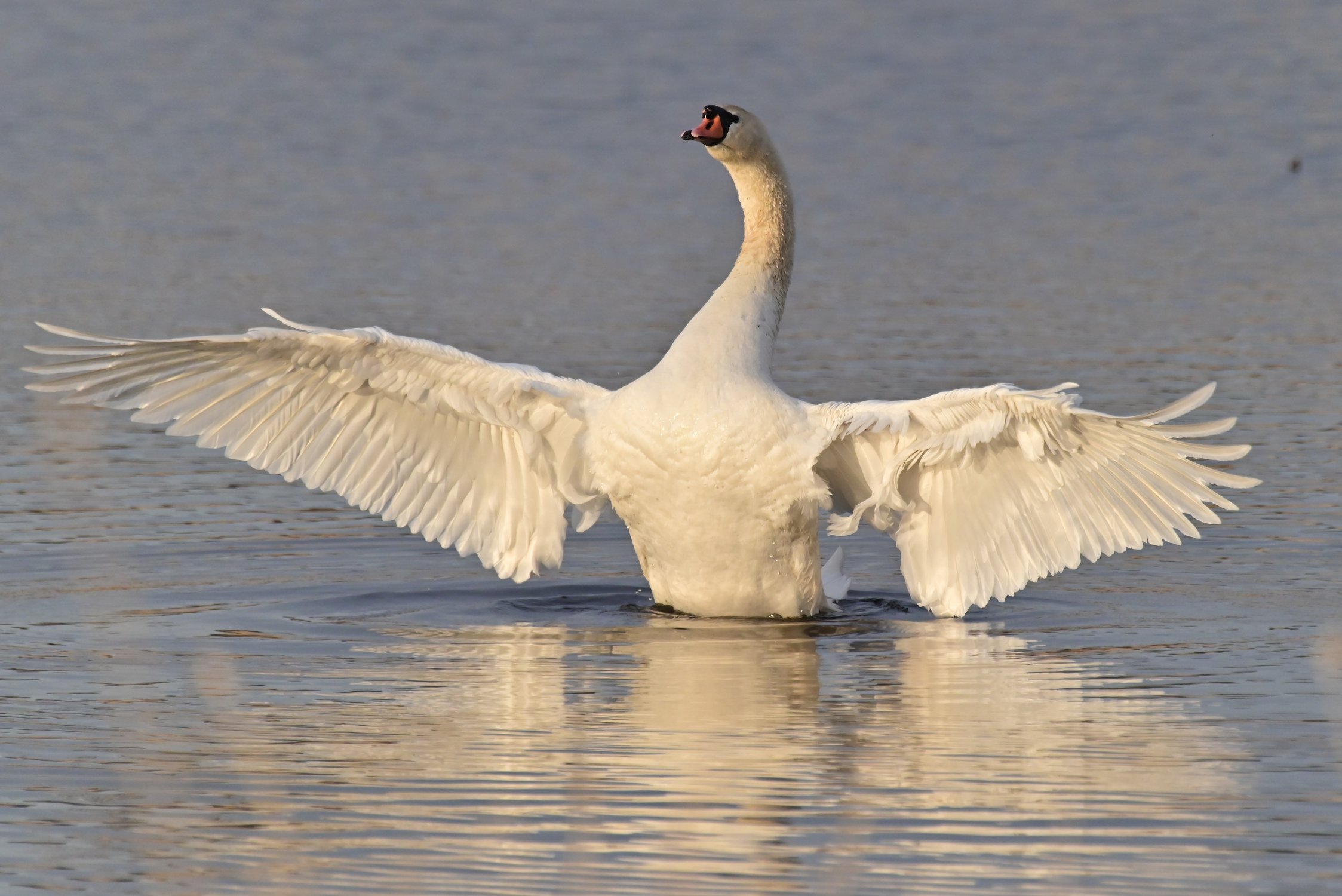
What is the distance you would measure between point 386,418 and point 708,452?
1.51 m

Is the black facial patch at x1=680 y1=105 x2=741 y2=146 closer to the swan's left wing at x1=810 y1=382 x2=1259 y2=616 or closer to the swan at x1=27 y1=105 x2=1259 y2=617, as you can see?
the swan at x1=27 y1=105 x2=1259 y2=617

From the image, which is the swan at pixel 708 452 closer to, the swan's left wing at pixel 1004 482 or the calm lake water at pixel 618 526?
the swan's left wing at pixel 1004 482

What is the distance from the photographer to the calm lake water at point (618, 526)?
6336mm

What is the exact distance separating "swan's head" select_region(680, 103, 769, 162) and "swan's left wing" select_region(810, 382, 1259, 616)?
152cm

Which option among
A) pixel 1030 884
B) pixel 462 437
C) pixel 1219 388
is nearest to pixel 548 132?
pixel 1219 388

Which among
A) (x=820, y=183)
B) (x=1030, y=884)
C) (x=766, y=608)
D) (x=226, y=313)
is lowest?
(x=1030, y=884)

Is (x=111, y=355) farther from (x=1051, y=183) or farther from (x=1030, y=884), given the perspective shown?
(x=1051, y=183)

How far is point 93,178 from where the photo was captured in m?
19.1

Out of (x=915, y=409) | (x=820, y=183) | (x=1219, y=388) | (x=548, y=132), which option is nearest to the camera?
(x=915, y=409)

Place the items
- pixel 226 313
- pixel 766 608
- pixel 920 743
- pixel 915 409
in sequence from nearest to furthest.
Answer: pixel 920 743 → pixel 915 409 → pixel 766 608 → pixel 226 313

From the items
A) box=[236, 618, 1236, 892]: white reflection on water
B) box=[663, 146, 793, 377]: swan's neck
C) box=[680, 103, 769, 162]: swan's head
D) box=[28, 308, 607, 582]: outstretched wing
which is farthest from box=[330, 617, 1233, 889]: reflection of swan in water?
box=[680, 103, 769, 162]: swan's head

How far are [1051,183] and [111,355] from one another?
11.8 metres

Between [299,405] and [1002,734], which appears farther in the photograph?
[299,405]

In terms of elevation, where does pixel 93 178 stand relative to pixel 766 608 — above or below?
above
